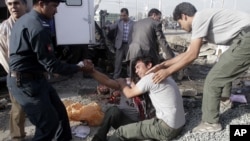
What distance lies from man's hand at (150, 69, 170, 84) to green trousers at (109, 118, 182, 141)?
1.62ft

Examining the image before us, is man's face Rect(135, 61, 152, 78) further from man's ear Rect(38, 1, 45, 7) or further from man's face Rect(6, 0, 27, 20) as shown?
man's face Rect(6, 0, 27, 20)

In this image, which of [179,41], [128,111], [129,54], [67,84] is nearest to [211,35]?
[128,111]

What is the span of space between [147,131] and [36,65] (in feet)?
4.92

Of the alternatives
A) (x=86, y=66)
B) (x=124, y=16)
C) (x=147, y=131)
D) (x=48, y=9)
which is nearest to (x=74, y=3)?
(x=124, y=16)

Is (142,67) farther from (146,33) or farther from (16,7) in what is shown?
(146,33)

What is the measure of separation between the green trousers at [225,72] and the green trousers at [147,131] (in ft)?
1.52

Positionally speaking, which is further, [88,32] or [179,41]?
Result: [179,41]

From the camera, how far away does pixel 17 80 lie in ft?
10.7

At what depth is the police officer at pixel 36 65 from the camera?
3055mm

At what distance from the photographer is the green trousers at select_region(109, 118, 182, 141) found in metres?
3.54

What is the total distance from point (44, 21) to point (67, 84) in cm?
469

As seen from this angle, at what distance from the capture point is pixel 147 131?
358 cm

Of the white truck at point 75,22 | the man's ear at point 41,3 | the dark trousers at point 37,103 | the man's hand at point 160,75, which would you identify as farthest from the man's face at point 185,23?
the white truck at point 75,22

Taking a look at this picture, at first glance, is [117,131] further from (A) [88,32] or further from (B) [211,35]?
(A) [88,32]
